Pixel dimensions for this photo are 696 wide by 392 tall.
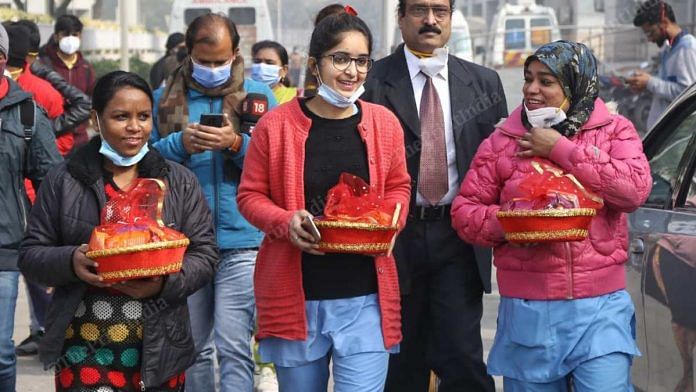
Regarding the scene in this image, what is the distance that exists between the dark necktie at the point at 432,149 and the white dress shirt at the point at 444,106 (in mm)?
20

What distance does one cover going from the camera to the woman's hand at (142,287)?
4.50 metres

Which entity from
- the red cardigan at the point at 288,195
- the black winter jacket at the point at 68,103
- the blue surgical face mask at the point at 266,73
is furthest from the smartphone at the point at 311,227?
the black winter jacket at the point at 68,103

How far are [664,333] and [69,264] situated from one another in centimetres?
228

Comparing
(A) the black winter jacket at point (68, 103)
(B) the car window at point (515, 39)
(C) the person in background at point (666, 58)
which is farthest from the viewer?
(B) the car window at point (515, 39)

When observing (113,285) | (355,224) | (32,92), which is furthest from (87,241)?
(32,92)

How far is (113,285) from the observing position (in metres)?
4.55

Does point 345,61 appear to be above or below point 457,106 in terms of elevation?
above

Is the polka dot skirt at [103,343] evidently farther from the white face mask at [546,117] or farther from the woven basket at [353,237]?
the white face mask at [546,117]

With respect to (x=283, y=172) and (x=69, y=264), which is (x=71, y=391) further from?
(x=283, y=172)

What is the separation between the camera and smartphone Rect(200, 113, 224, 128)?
5.59 meters

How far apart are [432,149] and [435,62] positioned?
374mm

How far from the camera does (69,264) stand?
449cm

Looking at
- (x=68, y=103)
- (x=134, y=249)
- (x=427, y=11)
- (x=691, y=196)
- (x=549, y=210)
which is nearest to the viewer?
(x=134, y=249)

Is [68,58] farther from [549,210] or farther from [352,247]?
[549,210]
